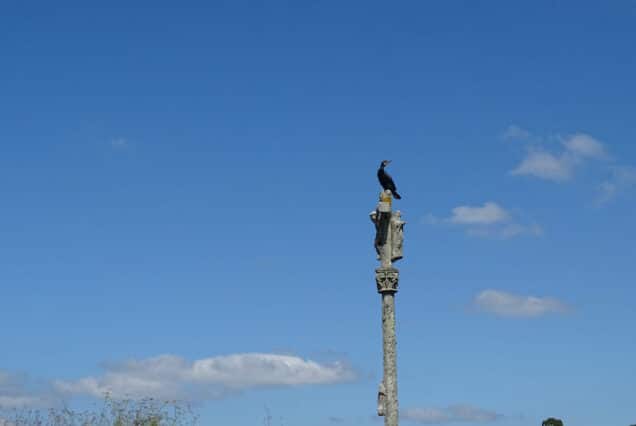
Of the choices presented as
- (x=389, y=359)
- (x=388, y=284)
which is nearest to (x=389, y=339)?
(x=389, y=359)

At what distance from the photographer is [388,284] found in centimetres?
2398

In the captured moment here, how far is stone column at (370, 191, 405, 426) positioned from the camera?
23.3m

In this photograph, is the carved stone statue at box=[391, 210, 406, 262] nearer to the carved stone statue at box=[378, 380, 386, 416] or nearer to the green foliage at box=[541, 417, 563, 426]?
the carved stone statue at box=[378, 380, 386, 416]

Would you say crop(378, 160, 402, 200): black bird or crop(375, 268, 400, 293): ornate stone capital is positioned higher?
crop(378, 160, 402, 200): black bird

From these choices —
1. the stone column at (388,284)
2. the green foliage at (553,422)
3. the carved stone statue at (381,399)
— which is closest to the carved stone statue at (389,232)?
the stone column at (388,284)

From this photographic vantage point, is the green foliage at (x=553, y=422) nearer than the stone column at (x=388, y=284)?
No

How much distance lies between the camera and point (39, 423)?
86.8ft

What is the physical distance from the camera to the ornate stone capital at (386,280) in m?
24.0

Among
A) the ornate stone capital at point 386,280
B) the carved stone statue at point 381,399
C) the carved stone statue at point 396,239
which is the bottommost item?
the carved stone statue at point 381,399

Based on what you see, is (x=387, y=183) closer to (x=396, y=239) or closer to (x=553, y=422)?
(x=396, y=239)

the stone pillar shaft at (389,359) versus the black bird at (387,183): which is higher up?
the black bird at (387,183)

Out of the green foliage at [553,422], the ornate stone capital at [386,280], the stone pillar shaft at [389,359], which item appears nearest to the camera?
the stone pillar shaft at [389,359]

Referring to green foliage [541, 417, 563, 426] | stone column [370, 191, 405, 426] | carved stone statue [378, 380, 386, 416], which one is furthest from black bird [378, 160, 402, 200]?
green foliage [541, 417, 563, 426]

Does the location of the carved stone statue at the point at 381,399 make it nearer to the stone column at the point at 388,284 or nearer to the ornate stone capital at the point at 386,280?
the stone column at the point at 388,284
